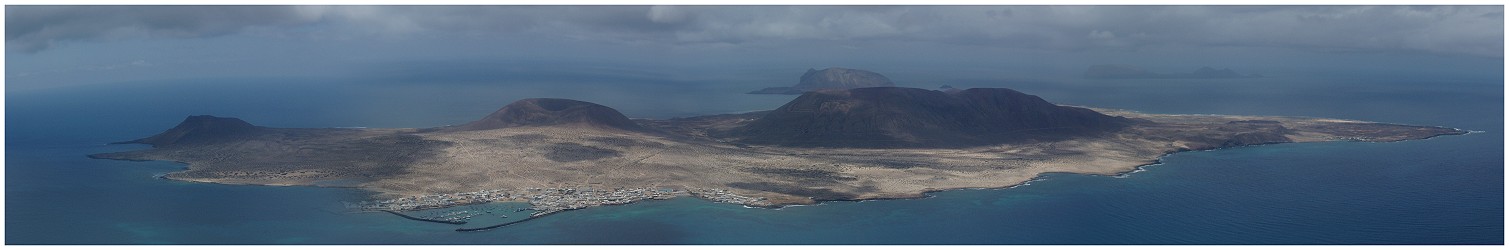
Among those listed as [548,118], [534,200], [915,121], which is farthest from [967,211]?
[548,118]

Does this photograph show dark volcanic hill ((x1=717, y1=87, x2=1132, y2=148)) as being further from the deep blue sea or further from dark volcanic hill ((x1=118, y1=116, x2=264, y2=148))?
dark volcanic hill ((x1=118, y1=116, x2=264, y2=148))

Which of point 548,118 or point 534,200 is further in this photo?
point 548,118

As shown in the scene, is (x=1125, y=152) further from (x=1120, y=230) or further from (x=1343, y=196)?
(x=1120, y=230)

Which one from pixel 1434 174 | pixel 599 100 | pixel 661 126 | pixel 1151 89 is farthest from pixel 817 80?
pixel 1434 174

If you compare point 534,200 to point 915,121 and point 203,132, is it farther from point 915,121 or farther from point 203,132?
point 915,121

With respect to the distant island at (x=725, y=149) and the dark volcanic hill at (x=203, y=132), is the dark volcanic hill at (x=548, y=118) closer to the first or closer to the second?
the distant island at (x=725, y=149)

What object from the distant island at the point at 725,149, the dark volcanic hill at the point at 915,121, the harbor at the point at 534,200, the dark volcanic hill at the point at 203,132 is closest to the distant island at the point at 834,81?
the distant island at the point at 725,149

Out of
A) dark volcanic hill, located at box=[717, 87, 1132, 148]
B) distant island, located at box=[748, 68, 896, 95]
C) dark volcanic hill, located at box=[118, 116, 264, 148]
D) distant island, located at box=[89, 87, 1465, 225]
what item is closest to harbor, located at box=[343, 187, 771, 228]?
distant island, located at box=[89, 87, 1465, 225]
